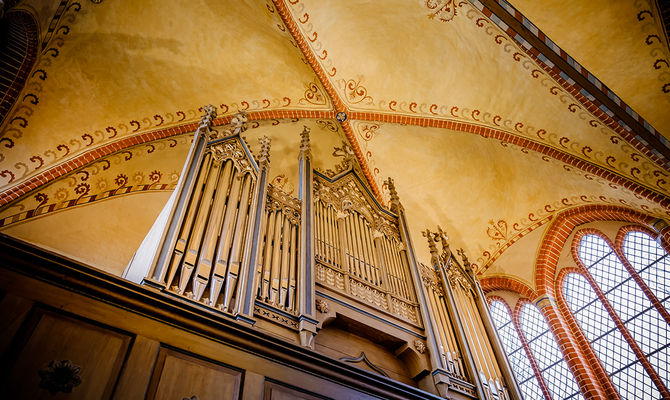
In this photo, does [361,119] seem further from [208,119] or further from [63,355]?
[63,355]

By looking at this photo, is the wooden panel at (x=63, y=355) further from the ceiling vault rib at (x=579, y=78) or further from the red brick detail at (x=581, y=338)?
the red brick detail at (x=581, y=338)

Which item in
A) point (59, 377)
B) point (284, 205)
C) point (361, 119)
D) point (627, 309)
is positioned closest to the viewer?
point (59, 377)

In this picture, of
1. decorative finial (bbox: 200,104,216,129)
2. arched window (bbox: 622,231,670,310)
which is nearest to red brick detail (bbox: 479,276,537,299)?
arched window (bbox: 622,231,670,310)

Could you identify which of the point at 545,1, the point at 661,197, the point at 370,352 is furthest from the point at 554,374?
the point at 545,1

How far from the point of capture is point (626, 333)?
6461 mm

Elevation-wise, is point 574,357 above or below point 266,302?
above

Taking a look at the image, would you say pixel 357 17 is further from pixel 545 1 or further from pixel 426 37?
pixel 545 1

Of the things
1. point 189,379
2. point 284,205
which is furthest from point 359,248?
point 189,379

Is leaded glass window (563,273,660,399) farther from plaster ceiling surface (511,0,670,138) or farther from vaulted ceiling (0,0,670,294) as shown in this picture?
plaster ceiling surface (511,0,670,138)

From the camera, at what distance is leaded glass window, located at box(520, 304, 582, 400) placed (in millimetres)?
6766

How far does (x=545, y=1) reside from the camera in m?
5.36

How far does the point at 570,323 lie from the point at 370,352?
4719 mm

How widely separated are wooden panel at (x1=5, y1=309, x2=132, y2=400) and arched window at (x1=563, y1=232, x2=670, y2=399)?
261 inches

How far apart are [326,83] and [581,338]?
5894 millimetres
